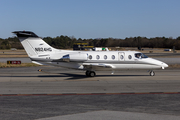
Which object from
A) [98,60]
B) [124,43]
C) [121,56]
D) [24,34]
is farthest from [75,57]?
[124,43]

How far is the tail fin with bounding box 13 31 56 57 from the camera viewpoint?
2247cm

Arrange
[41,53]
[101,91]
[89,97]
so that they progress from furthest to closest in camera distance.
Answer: [41,53] < [101,91] < [89,97]

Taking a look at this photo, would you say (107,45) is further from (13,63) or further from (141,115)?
(141,115)

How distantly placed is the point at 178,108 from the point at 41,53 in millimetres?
14966

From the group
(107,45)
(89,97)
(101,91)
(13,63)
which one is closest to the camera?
(89,97)

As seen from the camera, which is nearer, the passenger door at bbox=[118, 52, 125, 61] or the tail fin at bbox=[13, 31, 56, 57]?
the tail fin at bbox=[13, 31, 56, 57]

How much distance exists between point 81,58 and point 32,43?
5.11m

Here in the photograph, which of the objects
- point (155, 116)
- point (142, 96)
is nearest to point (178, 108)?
point (155, 116)

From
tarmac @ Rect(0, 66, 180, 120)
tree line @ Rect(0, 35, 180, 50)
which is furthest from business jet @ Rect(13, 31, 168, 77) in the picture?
tree line @ Rect(0, 35, 180, 50)

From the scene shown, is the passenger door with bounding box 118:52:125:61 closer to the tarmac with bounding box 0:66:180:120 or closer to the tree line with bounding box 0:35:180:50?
the tarmac with bounding box 0:66:180:120

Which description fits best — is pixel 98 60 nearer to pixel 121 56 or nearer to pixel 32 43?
Result: pixel 121 56

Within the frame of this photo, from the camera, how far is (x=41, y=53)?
22.8m

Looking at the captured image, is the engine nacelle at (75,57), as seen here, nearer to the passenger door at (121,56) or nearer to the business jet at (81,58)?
the business jet at (81,58)

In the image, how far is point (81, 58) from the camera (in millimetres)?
22844
